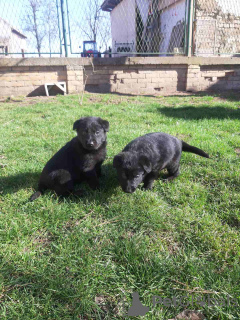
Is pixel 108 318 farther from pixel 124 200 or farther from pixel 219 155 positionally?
pixel 219 155

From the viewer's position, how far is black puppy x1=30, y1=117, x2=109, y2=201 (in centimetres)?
277

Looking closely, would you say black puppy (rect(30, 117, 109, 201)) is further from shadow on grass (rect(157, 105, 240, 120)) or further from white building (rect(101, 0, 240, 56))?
white building (rect(101, 0, 240, 56))

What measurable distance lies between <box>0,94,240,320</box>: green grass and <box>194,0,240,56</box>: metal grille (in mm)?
9279

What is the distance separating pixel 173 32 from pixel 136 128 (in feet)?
35.0

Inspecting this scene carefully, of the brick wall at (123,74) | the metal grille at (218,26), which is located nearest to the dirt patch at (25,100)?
the brick wall at (123,74)

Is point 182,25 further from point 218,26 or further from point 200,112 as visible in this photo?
point 200,112

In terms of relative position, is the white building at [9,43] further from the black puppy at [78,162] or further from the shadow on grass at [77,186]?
the black puppy at [78,162]

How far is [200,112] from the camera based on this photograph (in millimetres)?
6590

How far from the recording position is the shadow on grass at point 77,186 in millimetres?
2870

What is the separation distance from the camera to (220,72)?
1048 centimetres

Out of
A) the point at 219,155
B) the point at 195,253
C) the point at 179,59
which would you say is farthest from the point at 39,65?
the point at 195,253

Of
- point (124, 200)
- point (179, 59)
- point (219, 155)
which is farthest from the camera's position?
point (179, 59)

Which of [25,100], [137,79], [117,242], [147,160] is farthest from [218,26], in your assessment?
[117,242]

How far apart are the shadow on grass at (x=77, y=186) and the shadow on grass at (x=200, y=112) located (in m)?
3.57
